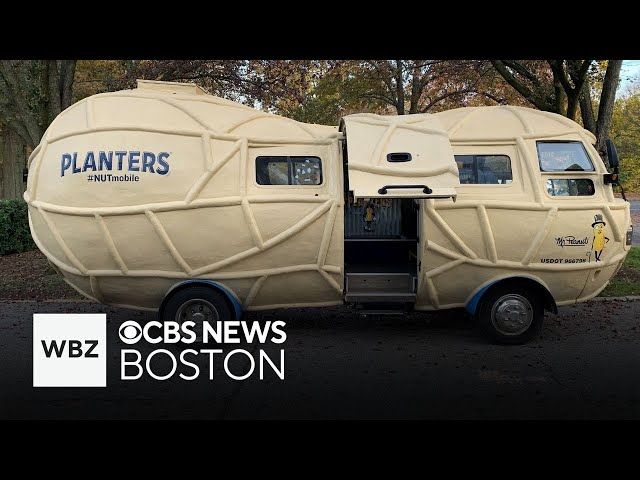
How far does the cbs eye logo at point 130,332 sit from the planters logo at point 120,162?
217 centimetres

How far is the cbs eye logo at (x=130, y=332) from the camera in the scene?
23.7ft

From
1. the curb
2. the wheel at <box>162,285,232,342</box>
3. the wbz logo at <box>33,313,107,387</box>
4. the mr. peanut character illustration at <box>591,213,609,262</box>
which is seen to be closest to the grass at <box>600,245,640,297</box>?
the curb

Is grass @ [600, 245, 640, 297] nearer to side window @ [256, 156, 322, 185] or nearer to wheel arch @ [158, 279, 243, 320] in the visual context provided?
side window @ [256, 156, 322, 185]

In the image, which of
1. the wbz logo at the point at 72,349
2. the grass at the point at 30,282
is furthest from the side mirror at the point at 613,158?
the grass at the point at 30,282

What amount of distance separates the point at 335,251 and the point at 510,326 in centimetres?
240

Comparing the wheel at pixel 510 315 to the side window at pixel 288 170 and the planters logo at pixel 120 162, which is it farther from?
the planters logo at pixel 120 162

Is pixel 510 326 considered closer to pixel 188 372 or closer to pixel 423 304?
pixel 423 304

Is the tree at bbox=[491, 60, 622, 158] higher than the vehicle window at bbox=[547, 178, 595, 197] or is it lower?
higher

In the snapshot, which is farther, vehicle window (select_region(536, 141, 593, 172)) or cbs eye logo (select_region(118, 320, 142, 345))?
cbs eye logo (select_region(118, 320, 142, 345))

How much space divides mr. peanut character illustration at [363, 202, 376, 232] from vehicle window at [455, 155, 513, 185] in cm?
210

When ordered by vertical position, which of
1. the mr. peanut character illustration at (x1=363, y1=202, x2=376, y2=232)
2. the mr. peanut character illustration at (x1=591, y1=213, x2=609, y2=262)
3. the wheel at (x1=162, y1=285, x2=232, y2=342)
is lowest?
the wheel at (x1=162, y1=285, x2=232, y2=342)

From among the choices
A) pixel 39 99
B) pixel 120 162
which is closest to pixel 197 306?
pixel 120 162

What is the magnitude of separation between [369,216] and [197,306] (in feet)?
10.7

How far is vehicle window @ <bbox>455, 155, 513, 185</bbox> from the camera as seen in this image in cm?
683
